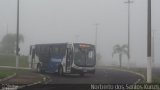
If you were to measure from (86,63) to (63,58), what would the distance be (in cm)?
203

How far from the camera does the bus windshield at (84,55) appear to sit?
122 feet

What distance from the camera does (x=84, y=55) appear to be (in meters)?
37.8

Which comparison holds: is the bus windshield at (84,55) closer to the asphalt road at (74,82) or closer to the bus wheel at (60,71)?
the bus wheel at (60,71)

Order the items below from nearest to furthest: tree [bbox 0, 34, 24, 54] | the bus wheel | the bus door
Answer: the bus door < the bus wheel < tree [bbox 0, 34, 24, 54]

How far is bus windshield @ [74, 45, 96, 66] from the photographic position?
37.2m

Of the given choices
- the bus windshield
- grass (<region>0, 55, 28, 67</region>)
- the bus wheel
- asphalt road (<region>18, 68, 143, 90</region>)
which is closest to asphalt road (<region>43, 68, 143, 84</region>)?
asphalt road (<region>18, 68, 143, 90</region>)

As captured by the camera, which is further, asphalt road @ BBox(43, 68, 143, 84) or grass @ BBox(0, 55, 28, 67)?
grass @ BBox(0, 55, 28, 67)

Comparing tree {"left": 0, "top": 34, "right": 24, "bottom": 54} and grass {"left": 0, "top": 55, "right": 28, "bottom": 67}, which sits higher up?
tree {"left": 0, "top": 34, "right": 24, "bottom": 54}

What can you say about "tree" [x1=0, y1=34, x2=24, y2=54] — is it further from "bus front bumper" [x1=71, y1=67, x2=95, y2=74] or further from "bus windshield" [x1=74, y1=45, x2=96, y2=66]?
"bus front bumper" [x1=71, y1=67, x2=95, y2=74]

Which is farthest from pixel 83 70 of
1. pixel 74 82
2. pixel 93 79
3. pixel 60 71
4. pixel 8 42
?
pixel 8 42

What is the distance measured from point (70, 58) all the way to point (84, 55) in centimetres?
141

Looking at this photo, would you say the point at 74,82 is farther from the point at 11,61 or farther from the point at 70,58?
the point at 11,61

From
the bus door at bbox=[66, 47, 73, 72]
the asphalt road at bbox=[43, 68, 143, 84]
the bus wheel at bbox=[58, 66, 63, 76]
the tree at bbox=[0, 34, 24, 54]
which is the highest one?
the tree at bbox=[0, 34, 24, 54]

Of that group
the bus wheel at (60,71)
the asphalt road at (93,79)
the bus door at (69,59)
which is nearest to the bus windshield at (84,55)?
the bus door at (69,59)
